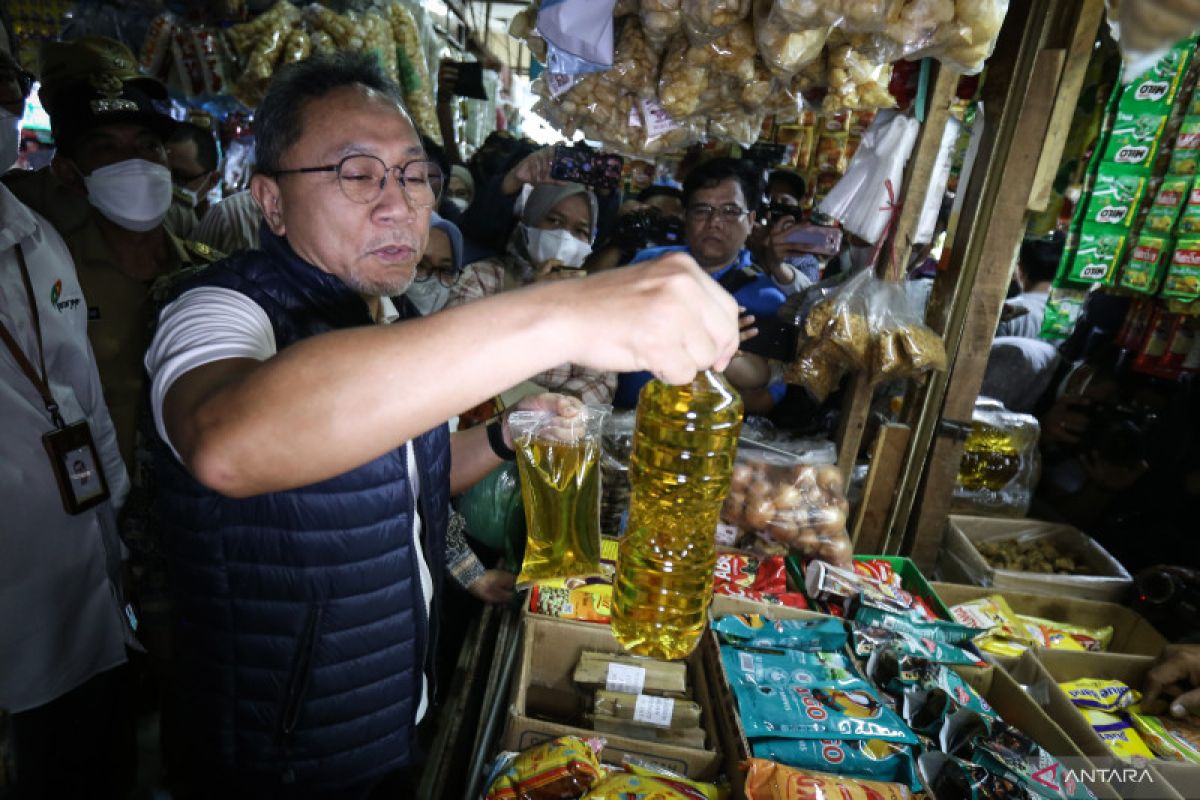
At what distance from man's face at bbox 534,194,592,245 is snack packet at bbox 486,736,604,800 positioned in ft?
9.32

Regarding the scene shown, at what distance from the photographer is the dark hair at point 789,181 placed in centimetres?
435

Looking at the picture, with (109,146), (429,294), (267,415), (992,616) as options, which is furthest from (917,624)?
(109,146)

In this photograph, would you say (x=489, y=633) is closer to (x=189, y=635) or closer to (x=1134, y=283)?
(x=189, y=635)

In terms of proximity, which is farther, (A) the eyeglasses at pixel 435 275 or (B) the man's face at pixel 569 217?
(B) the man's face at pixel 569 217


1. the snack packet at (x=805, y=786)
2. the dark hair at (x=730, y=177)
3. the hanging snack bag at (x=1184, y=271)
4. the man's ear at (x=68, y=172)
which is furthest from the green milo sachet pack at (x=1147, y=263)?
the man's ear at (x=68, y=172)

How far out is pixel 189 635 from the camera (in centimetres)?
137

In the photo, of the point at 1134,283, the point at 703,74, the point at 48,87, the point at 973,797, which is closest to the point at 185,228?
the point at 48,87

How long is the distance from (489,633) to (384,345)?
1945 millimetres

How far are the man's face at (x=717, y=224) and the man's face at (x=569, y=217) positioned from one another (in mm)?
768

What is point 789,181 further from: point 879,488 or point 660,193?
point 879,488

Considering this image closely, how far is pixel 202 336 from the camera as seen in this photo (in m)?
0.94

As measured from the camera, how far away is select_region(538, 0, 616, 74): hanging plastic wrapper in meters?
1.61

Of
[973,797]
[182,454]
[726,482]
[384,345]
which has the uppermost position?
[384,345]

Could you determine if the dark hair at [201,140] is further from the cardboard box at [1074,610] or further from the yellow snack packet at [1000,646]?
the yellow snack packet at [1000,646]
